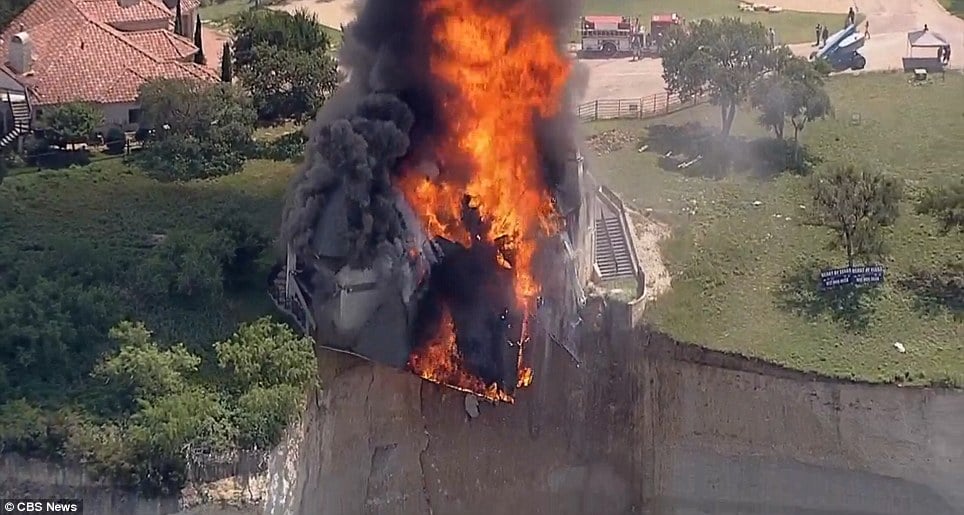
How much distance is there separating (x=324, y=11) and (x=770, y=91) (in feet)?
115

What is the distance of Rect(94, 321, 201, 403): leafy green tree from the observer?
4756 centimetres

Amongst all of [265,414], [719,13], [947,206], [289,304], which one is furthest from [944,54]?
[265,414]

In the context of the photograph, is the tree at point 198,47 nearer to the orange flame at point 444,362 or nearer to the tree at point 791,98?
the tree at point 791,98

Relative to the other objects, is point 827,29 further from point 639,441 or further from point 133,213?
point 133,213

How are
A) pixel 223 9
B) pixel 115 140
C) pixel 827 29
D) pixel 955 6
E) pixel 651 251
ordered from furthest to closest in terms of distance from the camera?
pixel 223 9, pixel 955 6, pixel 827 29, pixel 115 140, pixel 651 251

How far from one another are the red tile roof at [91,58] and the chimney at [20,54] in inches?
17.2

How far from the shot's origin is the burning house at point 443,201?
5162 centimetres

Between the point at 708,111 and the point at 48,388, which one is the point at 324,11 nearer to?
the point at 708,111

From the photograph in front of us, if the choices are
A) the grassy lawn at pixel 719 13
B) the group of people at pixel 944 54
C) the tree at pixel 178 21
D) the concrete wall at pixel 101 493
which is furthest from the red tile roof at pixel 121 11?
the group of people at pixel 944 54

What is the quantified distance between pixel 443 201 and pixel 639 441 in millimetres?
11319

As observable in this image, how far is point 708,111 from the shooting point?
76.4 meters

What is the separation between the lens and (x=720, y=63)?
7319 centimetres

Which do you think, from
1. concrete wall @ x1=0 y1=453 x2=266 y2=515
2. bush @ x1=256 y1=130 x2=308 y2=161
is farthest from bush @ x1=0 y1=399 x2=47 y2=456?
bush @ x1=256 y1=130 x2=308 y2=161

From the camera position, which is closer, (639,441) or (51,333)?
(51,333)
